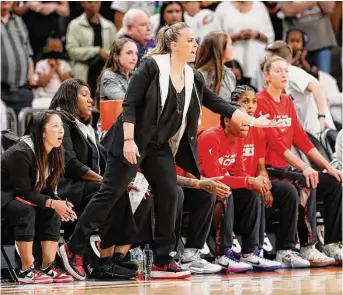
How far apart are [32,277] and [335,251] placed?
8.97 feet

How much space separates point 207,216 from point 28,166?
1406mm

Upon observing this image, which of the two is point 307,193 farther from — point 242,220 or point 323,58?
point 323,58

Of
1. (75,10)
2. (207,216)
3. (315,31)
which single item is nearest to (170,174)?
(207,216)

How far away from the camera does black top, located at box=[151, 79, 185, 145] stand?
673cm

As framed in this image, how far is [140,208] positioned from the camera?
7105mm

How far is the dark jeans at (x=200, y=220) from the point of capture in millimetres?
7418

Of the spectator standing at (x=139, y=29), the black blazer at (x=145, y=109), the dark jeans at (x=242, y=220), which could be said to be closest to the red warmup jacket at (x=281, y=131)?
the dark jeans at (x=242, y=220)

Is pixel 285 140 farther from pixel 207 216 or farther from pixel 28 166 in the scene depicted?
pixel 28 166

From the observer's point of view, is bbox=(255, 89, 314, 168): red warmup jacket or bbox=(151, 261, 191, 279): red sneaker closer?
bbox=(151, 261, 191, 279): red sneaker

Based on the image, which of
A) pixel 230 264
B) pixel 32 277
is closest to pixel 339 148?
pixel 230 264

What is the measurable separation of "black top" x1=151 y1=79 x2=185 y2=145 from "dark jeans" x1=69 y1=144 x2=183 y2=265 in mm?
79

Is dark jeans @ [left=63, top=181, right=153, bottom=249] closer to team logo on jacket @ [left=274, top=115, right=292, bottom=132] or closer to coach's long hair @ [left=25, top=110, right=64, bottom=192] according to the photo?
coach's long hair @ [left=25, top=110, right=64, bottom=192]

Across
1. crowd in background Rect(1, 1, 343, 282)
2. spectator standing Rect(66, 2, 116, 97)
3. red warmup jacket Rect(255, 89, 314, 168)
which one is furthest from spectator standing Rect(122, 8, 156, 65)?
red warmup jacket Rect(255, 89, 314, 168)

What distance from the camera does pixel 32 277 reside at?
684cm
